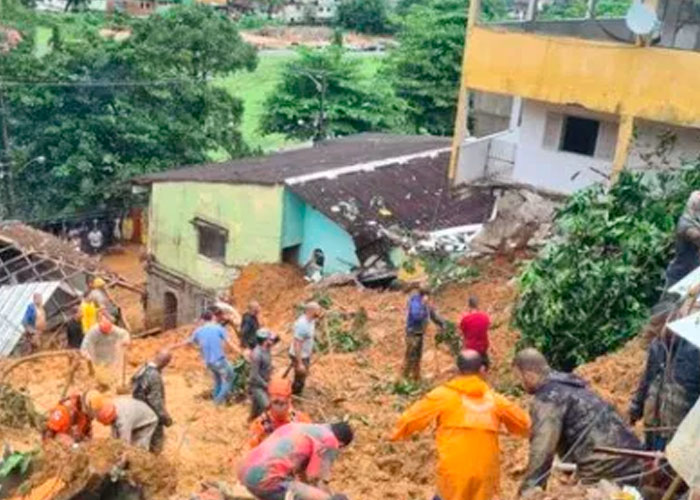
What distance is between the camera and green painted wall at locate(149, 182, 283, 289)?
2112 centimetres

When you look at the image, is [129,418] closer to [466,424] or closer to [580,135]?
[466,424]

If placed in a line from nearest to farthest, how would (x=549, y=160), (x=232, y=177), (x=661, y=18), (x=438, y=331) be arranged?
(x=438, y=331), (x=661, y=18), (x=549, y=160), (x=232, y=177)

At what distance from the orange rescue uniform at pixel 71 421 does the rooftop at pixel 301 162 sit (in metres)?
11.7

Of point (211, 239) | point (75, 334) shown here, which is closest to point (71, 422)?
point (75, 334)

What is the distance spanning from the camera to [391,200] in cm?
2177

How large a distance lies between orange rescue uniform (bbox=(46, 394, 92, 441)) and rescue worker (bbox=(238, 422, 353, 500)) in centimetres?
275

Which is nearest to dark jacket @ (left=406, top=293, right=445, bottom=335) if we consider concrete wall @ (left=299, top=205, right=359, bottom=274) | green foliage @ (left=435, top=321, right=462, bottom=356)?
green foliage @ (left=435, top=321, right=462, bottom=356)

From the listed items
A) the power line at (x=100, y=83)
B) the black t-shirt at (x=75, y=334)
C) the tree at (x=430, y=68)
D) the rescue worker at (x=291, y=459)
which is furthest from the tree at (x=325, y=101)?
the rescue worker at (x=291, y=459)

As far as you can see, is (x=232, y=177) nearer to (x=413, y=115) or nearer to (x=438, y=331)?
(x=438, y=331)

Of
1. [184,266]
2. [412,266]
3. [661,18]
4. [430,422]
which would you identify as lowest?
[184,266]

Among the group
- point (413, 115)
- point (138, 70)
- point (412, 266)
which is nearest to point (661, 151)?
point (412, 266)

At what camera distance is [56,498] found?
8.60 m

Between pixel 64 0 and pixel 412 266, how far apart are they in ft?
198

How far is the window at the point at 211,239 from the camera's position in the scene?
2209 cm
